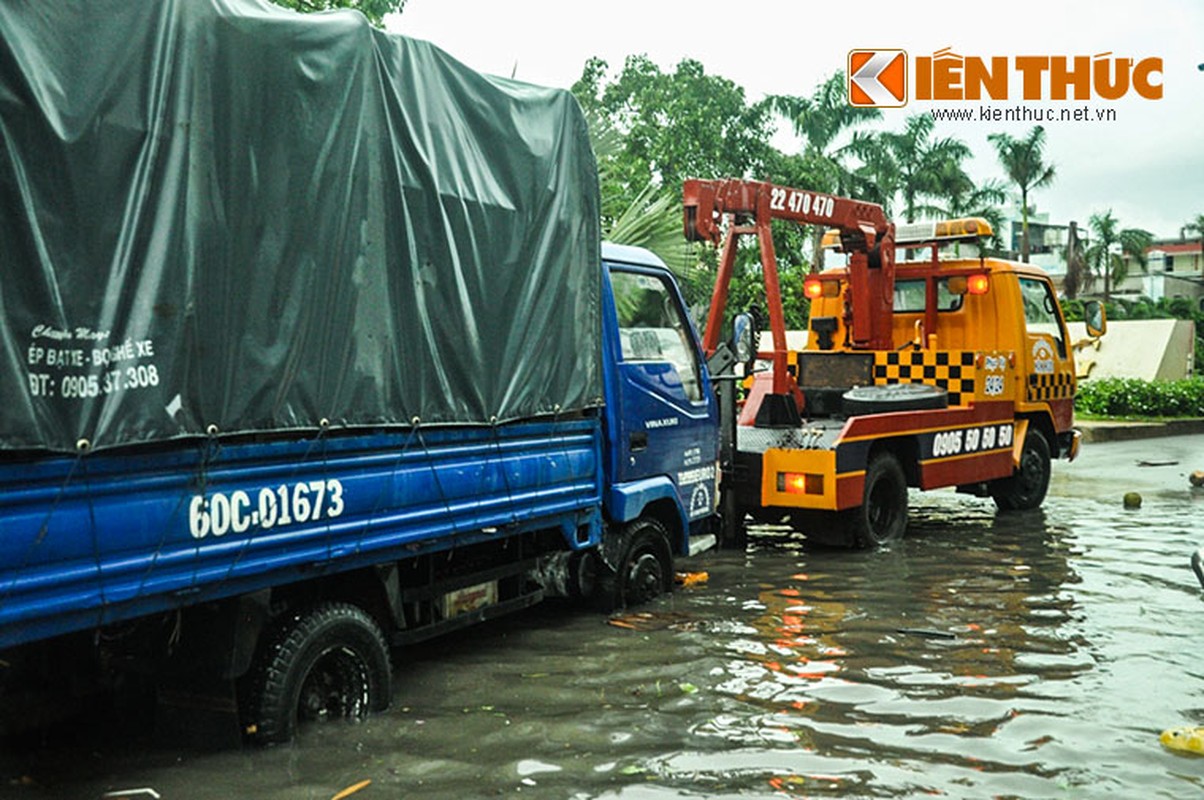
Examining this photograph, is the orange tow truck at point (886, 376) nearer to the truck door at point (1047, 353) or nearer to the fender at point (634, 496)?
the truck door at point (1047, 353)

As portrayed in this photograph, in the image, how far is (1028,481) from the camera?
469 inches

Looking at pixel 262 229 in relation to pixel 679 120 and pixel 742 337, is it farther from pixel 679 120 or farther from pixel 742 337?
pixel 679 120

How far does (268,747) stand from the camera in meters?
4.37

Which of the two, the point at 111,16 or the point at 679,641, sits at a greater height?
the point at 111,16

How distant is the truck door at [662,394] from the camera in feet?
22.0

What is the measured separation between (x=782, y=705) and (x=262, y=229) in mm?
3046

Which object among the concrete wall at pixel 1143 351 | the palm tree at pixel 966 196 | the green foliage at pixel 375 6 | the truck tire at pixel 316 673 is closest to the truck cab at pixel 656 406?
the truck tire at pixel 316 673

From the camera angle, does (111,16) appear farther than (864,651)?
No

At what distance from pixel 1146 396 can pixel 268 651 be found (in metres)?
23.2

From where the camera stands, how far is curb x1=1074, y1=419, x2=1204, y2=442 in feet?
68.2

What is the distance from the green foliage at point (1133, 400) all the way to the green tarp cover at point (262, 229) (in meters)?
20.7

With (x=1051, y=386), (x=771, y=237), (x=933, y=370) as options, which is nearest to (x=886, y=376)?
(x=933, y=370)

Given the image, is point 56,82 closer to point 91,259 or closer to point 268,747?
point 91,259

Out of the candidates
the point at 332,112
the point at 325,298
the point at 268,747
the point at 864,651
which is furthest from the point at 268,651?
the point at 864,651
